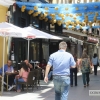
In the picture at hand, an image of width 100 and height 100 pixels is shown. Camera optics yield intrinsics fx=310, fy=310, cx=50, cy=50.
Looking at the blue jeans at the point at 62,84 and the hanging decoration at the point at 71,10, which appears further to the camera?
the hanging decoration at the point at 71,10

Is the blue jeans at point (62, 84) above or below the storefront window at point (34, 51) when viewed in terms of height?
below

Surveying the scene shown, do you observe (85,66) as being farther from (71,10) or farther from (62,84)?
(62,84)

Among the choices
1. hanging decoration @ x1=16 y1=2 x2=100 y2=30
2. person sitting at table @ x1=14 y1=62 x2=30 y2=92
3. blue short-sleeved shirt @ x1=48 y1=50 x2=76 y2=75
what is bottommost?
person sitting at table @ x1=14 y1=62 x2=30 y2=92

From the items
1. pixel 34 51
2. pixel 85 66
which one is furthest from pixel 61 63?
pixel 34 51

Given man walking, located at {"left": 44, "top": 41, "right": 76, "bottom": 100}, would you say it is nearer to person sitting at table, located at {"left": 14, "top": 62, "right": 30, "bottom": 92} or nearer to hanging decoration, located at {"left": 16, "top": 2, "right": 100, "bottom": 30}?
person sitting at table, located at {"left": 14, "top": 62, "right": 30, "bottom": 92}

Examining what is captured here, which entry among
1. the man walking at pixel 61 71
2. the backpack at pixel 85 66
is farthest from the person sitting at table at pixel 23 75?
the man walking at pixel 61 71

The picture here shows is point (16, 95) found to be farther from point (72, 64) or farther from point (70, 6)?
point (70, 6)

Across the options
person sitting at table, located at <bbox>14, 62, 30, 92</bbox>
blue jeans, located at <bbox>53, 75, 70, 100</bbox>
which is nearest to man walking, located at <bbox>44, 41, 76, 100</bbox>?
blue jeans, located at <bbox>53, 75, 70, 100</bbox>

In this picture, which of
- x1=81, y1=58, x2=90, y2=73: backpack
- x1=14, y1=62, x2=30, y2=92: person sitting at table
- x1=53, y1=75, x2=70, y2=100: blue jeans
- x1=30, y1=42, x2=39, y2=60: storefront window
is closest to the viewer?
x1=53, y1=75, x2=70, y2=100: blue jeans

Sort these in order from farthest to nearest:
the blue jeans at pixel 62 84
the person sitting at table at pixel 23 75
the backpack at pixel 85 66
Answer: the backpack at pixel 85 66, the person sitting at table at pixel 23 75, the blue jeans at pixel 62 84

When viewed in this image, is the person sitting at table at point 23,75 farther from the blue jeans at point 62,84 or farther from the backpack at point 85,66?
the blue jeans at point 62,84

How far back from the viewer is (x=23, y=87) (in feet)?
43.9

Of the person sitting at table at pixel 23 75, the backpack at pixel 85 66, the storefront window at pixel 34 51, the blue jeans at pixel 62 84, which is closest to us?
the blue jeans at pixel 62 84

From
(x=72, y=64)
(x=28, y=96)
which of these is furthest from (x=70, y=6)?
(x=72, y=64)
